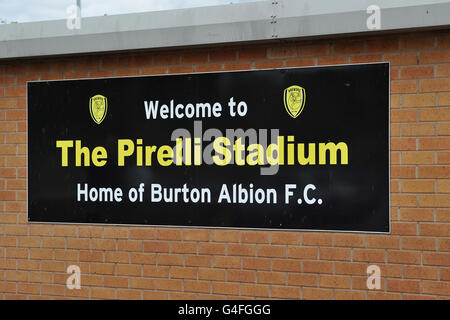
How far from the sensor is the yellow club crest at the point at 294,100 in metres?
4.75

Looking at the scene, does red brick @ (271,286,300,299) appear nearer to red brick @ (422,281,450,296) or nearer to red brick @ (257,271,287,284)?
red brick @ (257,271,287,284)

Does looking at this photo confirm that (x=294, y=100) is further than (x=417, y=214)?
Yes

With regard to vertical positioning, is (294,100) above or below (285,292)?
above

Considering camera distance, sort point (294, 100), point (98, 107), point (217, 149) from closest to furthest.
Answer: point (294, 100) → point (217, 149) → point (98, 107)

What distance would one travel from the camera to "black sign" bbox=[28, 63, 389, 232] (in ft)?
15.1

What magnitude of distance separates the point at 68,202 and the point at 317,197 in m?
2.38

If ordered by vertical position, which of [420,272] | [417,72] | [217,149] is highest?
[417,72]

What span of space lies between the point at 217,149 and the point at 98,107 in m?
1.24

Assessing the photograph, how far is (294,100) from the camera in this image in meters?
4.77

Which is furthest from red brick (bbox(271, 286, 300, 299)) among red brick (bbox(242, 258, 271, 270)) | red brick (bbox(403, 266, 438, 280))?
red brick (bbox(403, 266, 438, 280))

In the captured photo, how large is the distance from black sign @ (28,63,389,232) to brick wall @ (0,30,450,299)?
102 millimetres

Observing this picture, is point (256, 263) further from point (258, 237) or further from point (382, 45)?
point (382, 45)

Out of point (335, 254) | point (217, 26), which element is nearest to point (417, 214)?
point (335, 254)

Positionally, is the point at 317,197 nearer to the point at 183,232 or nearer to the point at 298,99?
the point at 298,99
